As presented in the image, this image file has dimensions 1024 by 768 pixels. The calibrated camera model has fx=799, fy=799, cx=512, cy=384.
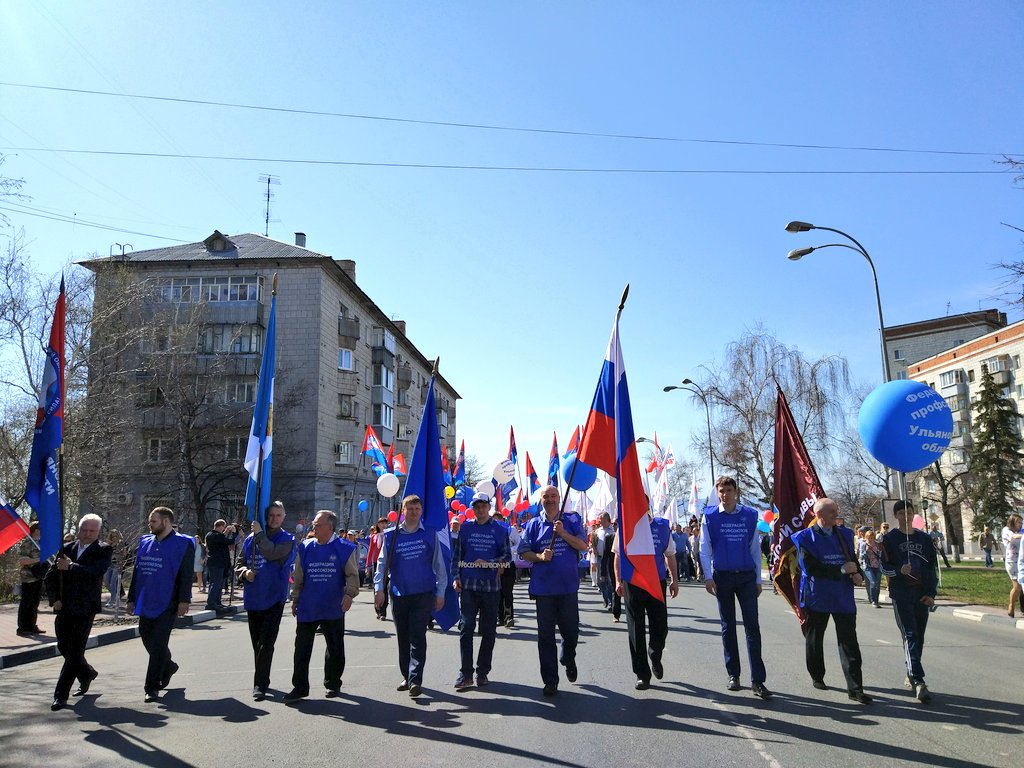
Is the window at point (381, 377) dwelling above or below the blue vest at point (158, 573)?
above

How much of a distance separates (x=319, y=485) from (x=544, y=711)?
39.3 m

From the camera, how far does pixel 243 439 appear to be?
Result: 42.3 metres

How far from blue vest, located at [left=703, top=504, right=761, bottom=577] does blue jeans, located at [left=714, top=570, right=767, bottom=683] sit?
0.28 ft

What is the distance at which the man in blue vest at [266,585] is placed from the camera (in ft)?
26.0

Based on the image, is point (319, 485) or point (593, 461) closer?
point (593, 461)

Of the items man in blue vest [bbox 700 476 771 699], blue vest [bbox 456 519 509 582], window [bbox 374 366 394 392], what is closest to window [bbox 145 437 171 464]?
window [bbox 374 366 394 392]

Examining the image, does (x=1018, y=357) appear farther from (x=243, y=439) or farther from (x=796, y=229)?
(x=243, y=439)

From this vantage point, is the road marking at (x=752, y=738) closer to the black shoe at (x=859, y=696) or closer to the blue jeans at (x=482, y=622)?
the black shoe at (x=859, y=696)

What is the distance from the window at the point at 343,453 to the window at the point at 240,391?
238 inches

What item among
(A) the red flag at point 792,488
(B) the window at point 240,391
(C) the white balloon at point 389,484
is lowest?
(A) the red flag at point 792,488

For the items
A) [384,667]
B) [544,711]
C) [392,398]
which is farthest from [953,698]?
[392,398]

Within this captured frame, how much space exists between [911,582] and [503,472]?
1759cm

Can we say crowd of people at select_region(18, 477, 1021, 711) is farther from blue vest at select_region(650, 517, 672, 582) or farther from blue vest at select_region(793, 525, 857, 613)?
blue vest at select_region(650, 517, 672, 582)

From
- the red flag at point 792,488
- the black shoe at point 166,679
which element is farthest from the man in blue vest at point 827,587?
the black shoe at point 166,679
